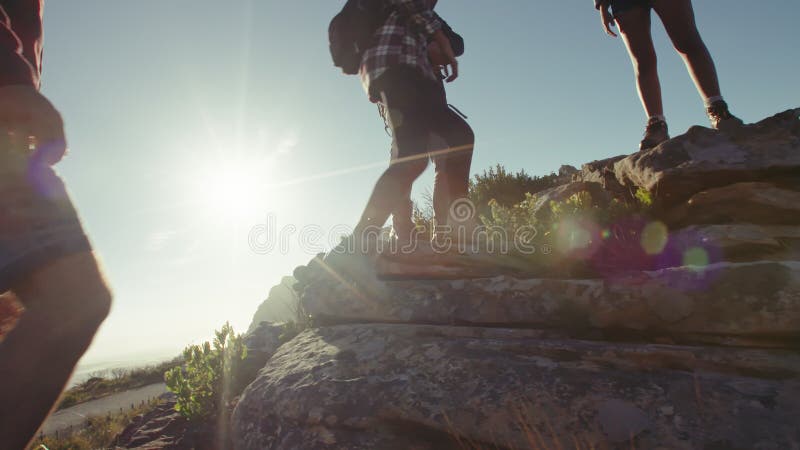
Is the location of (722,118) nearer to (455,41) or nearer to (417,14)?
(455,41)

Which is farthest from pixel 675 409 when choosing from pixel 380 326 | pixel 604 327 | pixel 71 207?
pixel 71 207

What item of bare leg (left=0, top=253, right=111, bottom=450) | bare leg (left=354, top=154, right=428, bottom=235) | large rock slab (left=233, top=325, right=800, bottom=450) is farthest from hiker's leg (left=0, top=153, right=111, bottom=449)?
bare leg (left=354, top=154, right=428, bottom=235)

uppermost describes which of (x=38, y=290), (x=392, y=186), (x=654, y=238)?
(x=392, y=186)

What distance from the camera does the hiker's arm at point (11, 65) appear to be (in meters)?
1.06

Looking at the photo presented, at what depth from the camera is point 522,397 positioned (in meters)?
1.94

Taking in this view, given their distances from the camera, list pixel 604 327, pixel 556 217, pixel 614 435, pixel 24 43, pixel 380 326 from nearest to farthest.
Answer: pixel 24 43 → pixel 614 435 → pixel 604 327 → pixel 380 326 → pixel 556 217

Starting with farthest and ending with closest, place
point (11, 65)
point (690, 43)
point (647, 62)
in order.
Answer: point (647, 62), point (690, 43), point (11, 65)

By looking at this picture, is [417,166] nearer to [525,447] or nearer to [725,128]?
[525,447]

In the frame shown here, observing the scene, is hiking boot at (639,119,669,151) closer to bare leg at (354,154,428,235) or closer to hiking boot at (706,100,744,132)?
hiking boot at (706,100,744,132)

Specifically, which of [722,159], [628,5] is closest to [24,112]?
[722,159]

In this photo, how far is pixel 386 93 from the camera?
3141 mm

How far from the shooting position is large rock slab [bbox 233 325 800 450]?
166 cm

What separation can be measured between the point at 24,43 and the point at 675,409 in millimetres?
2978

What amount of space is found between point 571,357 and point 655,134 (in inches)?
126
